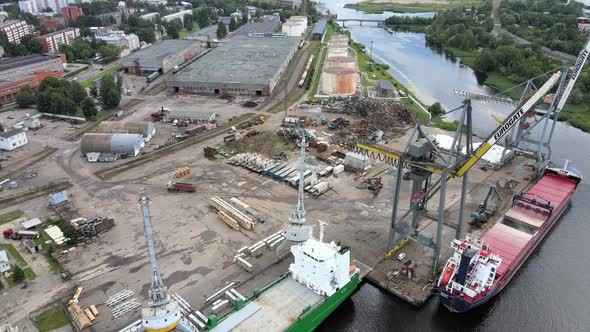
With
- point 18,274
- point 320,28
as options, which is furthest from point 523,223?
point 320,28

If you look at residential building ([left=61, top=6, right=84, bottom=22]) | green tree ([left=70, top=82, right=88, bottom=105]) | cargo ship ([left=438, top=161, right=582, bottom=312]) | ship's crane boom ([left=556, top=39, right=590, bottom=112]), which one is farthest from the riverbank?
residential building ([left=61, top=6, right=84, bottom=22])

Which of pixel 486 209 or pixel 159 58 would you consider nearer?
pixel 486 209

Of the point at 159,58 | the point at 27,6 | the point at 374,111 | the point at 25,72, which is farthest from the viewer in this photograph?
the point at 27,6

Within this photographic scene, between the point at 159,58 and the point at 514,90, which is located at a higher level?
the point at 159,58

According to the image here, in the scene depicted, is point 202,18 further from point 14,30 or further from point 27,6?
point 27,6

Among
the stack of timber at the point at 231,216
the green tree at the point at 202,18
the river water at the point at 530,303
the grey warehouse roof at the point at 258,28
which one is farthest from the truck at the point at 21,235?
the green tree at the point at 202,18

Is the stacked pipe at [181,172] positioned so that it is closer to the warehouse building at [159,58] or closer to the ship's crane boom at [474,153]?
the ship's crane boom at [474,153]
